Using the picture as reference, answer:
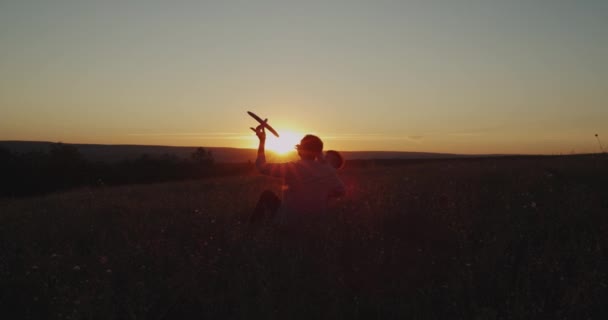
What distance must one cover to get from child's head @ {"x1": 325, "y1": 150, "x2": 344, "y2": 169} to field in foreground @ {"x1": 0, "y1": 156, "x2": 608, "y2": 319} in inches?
31.3

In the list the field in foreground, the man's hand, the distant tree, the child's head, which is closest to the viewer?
the field in foreground

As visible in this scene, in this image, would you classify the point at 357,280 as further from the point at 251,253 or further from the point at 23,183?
the point at 23,183

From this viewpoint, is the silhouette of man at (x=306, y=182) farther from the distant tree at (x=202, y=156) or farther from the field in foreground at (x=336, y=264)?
the distant tree at (x=202, y=156)

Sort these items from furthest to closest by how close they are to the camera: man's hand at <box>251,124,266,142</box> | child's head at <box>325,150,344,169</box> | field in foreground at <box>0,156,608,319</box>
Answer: child's head at <box>325,150,344,169</box>
man's hand at <box>251,124,266,142</box>
field in foreground at <box>0,156,608,319</box>

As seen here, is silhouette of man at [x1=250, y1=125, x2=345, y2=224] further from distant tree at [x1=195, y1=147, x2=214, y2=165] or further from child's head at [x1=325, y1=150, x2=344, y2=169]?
distant tree at [x1=195, y1=147, x2=214, y2=165]

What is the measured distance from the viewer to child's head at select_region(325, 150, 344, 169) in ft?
22.3

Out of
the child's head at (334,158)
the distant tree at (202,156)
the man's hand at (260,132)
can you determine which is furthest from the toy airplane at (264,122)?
the distant tree at (202,156)

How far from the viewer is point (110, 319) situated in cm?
373

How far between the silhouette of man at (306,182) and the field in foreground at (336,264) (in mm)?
296

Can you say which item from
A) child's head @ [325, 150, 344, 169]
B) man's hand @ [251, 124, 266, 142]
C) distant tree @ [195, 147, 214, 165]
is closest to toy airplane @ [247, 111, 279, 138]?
man's hand @ [251, 124, 266, 142]

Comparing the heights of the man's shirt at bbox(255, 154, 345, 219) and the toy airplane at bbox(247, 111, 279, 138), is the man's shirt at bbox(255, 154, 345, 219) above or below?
below

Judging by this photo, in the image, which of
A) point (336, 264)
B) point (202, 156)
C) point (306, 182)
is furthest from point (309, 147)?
point (202, 156)

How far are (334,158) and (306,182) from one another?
25.1 inches

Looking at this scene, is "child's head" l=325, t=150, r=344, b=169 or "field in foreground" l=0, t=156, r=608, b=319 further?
"child's head" l=325, t=150, r=344, b=169
